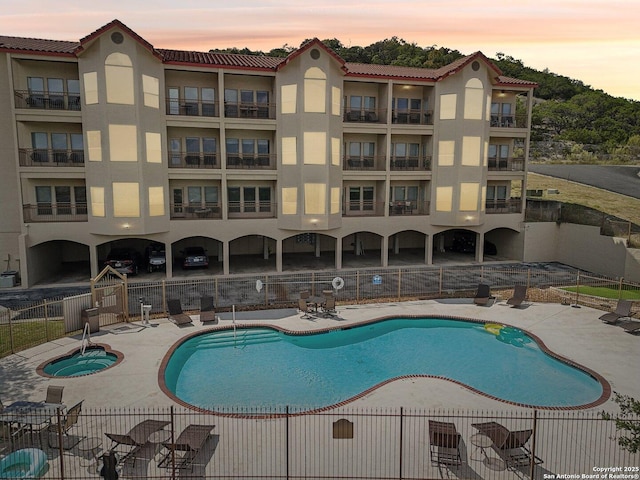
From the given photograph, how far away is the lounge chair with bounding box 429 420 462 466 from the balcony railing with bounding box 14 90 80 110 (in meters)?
27.3

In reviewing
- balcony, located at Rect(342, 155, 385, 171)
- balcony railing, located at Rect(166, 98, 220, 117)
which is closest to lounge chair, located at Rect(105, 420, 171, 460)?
balcony railing, located at Rect(166, 98, 220, 117)

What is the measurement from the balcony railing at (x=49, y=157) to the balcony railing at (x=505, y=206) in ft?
91.4

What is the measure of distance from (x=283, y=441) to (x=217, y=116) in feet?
76.2

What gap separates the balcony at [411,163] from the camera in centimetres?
3331

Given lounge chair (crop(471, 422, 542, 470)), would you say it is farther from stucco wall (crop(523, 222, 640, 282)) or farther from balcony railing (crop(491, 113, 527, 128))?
balcony railing (crop(491, 113, 527, 128))

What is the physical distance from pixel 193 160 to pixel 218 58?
718 cm

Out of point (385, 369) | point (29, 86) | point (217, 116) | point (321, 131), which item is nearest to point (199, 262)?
point (217, 116)

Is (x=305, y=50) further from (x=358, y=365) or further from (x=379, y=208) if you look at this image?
(x=358, y=365)

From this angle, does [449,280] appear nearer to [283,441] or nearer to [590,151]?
[283,441]

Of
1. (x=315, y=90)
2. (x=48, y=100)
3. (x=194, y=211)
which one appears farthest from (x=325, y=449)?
(x=48, y=100)

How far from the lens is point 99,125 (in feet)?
86.1

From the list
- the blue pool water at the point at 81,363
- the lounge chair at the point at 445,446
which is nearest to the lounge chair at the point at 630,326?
the lounge chair at the point at 445,446

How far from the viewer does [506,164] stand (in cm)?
3519

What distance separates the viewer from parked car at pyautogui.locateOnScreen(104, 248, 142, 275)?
2852 centimetres
